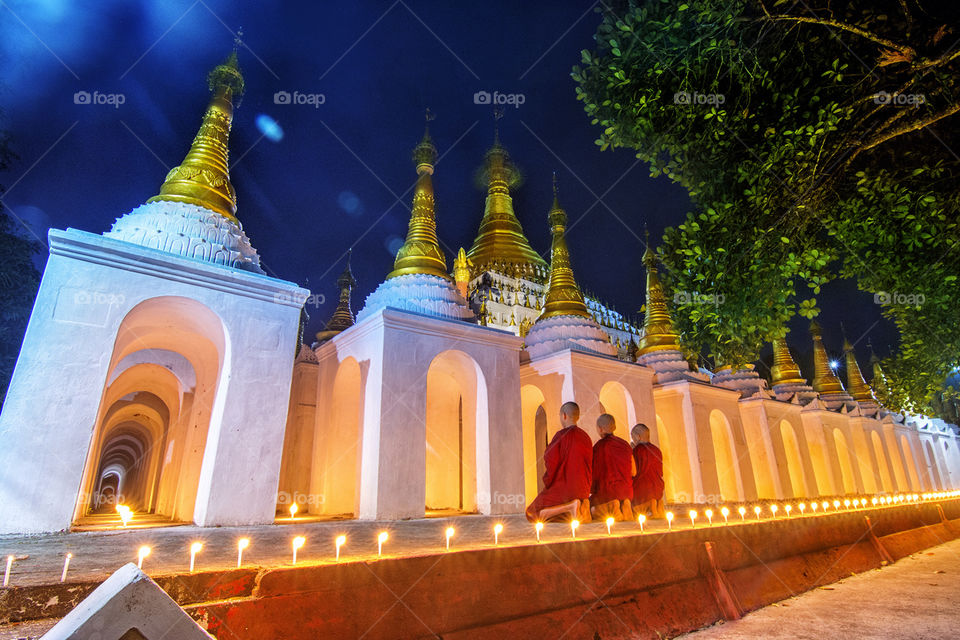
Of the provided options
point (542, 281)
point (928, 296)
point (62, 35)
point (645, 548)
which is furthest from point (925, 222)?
point (542, 281)

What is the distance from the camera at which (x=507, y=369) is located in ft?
37.3

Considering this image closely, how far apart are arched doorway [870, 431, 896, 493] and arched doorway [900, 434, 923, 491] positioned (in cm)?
326

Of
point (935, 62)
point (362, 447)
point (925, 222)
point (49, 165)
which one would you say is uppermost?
point (49, 165)

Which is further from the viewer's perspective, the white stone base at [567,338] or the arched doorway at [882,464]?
the arched doorway at [882,464]

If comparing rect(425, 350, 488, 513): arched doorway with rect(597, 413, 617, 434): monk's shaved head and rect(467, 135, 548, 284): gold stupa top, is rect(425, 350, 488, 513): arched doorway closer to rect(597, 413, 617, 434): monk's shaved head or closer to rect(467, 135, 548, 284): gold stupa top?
rect(597, 413, 617, 434): monk's shaved head

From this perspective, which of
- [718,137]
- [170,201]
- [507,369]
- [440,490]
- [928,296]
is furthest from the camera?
[440,490]

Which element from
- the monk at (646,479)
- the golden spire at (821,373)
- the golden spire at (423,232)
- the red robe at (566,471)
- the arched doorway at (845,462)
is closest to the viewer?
the red robe at (566,471)

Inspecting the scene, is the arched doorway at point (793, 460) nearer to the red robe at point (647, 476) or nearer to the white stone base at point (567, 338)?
the white stone base at point (567, 338)

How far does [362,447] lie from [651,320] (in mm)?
12982

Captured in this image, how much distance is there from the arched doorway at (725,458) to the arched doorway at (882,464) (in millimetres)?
13347

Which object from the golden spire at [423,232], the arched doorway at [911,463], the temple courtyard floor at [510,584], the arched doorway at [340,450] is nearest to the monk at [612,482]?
the temple courtyard floor at [510,584]

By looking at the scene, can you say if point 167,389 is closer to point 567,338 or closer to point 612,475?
point 567,338

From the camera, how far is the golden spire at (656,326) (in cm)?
1758

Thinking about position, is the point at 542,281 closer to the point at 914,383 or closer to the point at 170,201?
the point at 914,383
